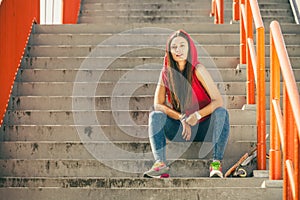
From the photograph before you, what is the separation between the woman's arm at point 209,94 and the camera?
22.9 ft

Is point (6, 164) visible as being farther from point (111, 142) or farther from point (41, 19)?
point (41, 19)

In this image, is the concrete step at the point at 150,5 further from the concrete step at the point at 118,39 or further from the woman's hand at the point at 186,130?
the woman's hand at the point at 186,130

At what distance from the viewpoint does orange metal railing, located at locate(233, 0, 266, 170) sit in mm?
6977

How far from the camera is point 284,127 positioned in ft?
20.0

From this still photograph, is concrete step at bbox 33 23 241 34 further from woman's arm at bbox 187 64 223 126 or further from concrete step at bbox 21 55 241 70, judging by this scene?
woman's arm at bbox 187 64 223 126

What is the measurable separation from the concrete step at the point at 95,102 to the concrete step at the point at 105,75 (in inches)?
16.8

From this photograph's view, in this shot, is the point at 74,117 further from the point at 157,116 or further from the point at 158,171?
the point at 158,171

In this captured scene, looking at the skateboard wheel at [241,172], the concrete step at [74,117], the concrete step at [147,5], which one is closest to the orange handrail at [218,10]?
the concrete step at [147,5]

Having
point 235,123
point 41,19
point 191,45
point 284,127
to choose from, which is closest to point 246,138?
point 235,123

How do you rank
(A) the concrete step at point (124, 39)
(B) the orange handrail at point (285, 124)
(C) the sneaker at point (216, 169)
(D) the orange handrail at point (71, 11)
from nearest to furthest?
(B) the orange handrail at point (285, 124) < (C) the sneaker at point (216, 169) < (A) the concrete step at point (124, 39) < (D) the orange handrail at point (71, 11)

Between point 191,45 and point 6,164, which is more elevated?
point 191,45

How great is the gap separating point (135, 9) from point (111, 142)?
4478 millimetres

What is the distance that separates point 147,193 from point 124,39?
3.03 metres

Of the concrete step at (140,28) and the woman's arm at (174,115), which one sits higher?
the concrete step at (140,28)
